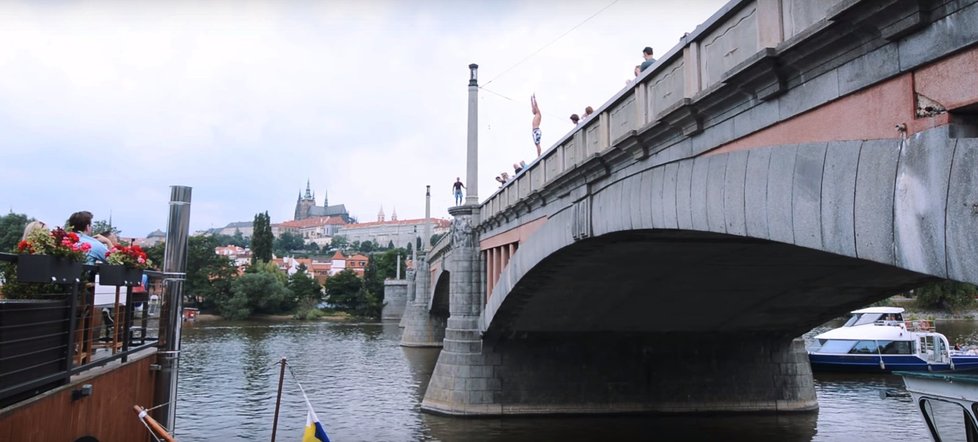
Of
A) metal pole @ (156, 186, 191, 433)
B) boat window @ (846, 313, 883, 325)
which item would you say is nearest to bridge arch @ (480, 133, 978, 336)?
metal pole @ (156, 186, 191, 433)

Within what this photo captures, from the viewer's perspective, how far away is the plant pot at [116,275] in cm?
781

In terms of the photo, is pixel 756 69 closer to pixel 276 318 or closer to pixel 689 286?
pixel 689 286

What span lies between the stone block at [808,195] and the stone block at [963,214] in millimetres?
1499

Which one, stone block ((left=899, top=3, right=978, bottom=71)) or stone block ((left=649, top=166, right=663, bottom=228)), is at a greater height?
stone block ((left=899, top=3, right=978, bottom=71))

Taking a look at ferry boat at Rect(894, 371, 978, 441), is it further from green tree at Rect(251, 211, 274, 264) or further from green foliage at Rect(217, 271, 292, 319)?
green tree at Rect(251, 211, 274, 264)

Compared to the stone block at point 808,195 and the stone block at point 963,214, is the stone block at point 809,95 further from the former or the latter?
the stone block at point 963,214

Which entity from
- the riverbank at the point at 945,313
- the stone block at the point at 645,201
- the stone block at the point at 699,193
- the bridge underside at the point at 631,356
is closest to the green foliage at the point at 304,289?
the riverbank at the point at 945,313

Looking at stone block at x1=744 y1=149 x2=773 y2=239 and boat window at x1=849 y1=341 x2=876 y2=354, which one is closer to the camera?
stone block at x1=744 y1=149 x2=773 y2=239

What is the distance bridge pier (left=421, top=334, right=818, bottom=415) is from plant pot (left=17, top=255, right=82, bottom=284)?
1674 cm

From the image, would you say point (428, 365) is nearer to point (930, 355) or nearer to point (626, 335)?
point (626, 335)

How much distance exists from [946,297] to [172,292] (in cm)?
8206

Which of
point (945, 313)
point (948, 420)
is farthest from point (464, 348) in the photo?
point (945, 313)

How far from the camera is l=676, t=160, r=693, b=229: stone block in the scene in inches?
381

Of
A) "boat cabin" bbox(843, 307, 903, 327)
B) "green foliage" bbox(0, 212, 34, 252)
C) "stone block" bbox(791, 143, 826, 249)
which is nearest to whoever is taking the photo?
"stone block" bbox(791, 143, 826, 249)
